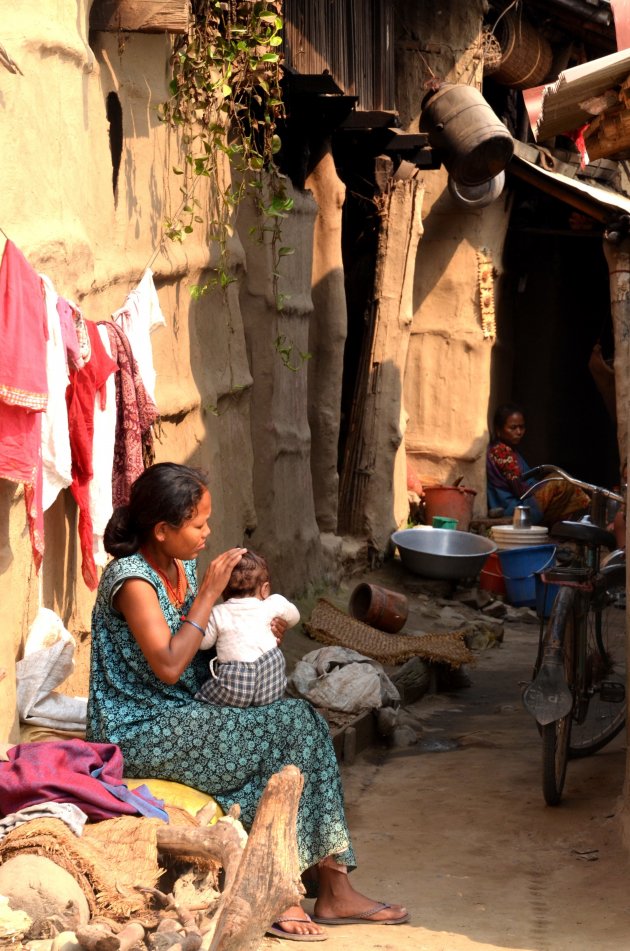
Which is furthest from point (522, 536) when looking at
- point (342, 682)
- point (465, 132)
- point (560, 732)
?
point (560, 732)

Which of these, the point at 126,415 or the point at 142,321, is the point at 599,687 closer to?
the point at 126,415

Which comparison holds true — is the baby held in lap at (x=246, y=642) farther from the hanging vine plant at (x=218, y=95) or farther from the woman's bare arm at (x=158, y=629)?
the hanging vine plant at (x=218, y=95)

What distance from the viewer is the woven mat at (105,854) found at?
342 centimetres

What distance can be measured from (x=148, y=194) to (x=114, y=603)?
274cm

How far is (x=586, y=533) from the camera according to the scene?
6.05 metres

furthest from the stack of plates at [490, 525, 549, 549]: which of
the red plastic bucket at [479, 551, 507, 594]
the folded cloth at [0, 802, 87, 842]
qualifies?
the folded cloth at [0, 802, 87, 842]

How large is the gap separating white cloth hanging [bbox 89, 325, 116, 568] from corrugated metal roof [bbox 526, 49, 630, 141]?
2031mm

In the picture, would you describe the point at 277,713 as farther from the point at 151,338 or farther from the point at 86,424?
the point at 151,338

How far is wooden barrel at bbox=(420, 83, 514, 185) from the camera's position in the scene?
10.3 metres

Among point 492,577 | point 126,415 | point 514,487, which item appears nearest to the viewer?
point 126,415

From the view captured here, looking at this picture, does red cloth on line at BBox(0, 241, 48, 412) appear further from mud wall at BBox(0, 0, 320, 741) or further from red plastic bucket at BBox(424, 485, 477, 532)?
red plastic bucket at BBox(424, 485, 477, 532)

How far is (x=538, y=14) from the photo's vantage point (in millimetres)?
12430

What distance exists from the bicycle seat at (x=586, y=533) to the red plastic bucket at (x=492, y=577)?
4.70 m

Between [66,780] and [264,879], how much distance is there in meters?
0.77
